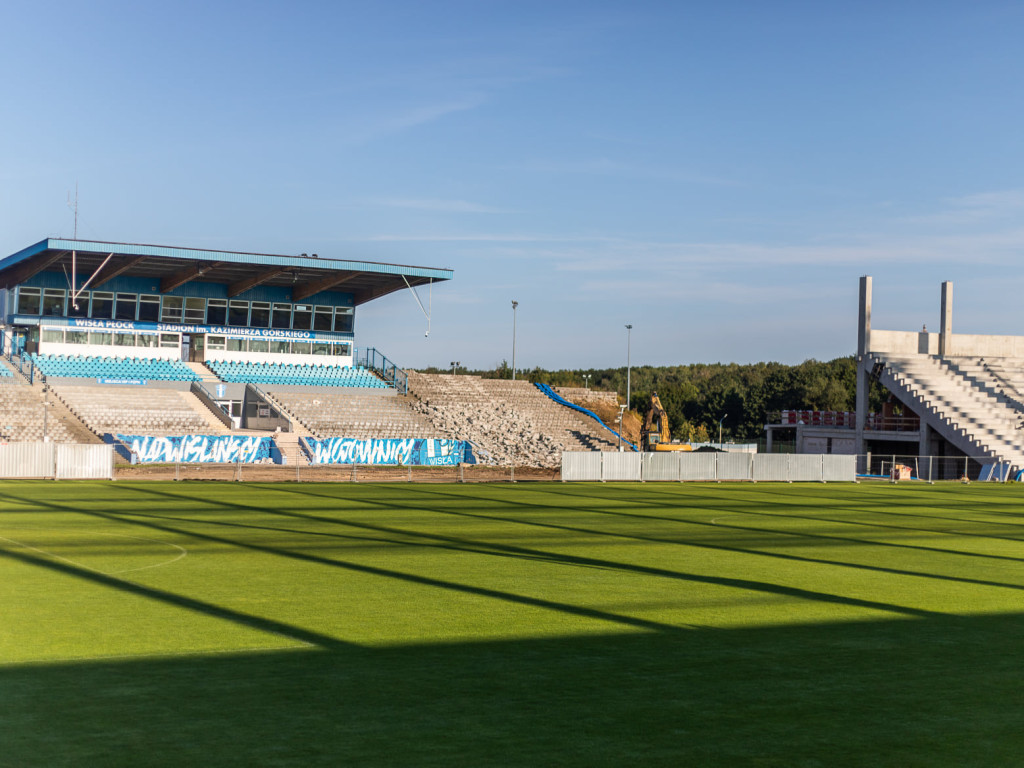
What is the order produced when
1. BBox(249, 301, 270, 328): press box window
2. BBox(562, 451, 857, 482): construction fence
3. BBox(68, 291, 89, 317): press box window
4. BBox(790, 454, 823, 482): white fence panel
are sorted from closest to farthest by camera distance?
BBox(562, 451, 857, 482): construction fence → BBox(790, 454, 823, 482): white fence panel → BBox(68, 291, 89, 317): press box window → BBox(249, 301, 270, 328): press box window

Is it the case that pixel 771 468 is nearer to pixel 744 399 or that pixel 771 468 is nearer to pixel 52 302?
pixel 52 302

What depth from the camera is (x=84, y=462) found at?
39.3 meters

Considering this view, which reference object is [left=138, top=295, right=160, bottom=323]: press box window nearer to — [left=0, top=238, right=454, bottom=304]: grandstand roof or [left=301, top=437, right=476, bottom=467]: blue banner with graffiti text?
[left=0, top=238, right=454, bottom=304]: grandstand roof

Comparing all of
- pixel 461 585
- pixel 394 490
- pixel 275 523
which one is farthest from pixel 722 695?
pixel 394 490

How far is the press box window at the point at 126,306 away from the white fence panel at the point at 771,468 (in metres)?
40.3

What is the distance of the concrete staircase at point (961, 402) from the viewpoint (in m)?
56.2

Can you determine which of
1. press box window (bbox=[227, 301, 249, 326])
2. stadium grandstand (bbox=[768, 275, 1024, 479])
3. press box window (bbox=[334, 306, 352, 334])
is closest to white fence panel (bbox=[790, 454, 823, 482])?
stadium grandstand (bbox=[768, 275, 1024, 479])

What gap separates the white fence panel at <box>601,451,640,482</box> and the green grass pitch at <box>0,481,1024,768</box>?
2323cm

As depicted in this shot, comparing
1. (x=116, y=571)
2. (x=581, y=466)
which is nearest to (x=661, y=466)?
(x=581, y=466)

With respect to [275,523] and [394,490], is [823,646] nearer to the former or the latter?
[275,523]

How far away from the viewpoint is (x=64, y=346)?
6419 centimetres

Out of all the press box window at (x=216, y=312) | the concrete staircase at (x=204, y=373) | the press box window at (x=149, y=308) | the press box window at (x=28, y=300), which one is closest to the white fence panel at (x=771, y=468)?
the concrete staircase at (x=204, y=373)

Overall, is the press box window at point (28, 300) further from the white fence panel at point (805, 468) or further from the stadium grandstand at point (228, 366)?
the white fence panel at point (805, 468)

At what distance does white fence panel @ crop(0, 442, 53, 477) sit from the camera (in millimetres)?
38438
